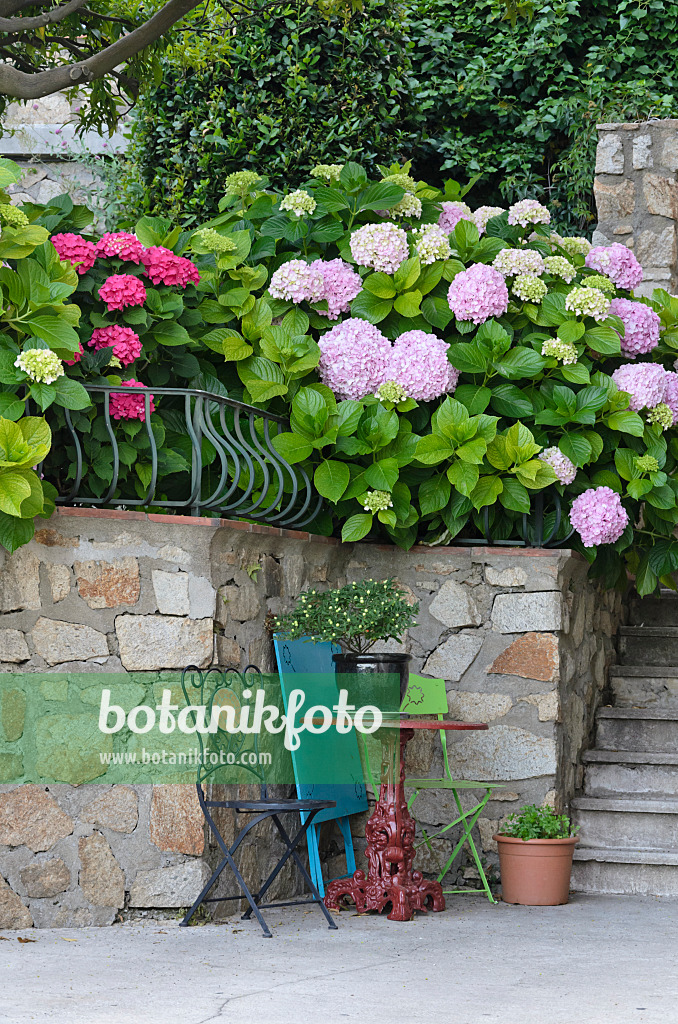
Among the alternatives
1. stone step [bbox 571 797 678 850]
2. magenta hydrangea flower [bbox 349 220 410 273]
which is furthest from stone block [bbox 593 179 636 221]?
stone step [bbox 571 797 678 850]

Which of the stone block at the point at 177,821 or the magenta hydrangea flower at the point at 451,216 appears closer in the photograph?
the stone block at the point at 177,821

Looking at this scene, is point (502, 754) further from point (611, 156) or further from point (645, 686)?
→ point (611, 156)

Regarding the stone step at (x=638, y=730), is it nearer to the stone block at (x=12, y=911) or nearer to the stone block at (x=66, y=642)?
the stone block at (x=66, y=642)

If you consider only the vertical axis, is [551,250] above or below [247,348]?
above

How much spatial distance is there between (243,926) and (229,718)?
0.65 m

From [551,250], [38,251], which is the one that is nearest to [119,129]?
[551,250]

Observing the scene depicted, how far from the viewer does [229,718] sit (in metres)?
3.93

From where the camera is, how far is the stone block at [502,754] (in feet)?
14.7

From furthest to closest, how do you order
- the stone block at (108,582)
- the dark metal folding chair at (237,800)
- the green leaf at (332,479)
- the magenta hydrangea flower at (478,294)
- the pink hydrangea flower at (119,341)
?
the magenta hydrangea flower at (478,294), the green leaf at (332,479), the pink hydrangea flower at (119,341), the stone block at (108,582), the dark metal folding chair at (237,800)

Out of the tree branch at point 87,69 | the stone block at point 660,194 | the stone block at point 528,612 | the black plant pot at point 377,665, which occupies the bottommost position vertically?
the black plant pot at point 377,665

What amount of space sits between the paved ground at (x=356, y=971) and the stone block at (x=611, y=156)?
4005mm

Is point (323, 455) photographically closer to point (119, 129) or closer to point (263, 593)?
point (263, 593)

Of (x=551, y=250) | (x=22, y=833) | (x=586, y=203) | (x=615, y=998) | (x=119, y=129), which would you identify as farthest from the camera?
(x=119, y=129)

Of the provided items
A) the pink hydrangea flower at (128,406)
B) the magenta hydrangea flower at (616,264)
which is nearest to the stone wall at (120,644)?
the pink hydrangea flower at (128,406)
